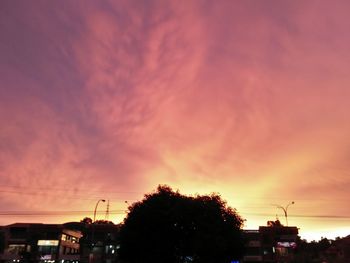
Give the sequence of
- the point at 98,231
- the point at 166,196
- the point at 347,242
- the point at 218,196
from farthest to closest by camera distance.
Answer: the point at 98,231 < the point at 347,242 < the point at 218,196 < the point at 166,196

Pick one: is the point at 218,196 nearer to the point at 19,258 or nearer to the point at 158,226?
the point at 158,226

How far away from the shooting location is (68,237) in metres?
131

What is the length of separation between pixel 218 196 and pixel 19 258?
276 ft

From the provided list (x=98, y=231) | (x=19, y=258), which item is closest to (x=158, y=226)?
(x=19, y=258)

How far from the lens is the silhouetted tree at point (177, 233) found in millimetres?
48500

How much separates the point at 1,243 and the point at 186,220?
2942 inches

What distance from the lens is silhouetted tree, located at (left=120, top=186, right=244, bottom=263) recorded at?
159 ft

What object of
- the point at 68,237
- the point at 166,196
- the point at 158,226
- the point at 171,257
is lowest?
the point at 171,257

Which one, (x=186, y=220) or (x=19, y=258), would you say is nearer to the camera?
(x=186, y=220)

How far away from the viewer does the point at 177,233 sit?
162 ft

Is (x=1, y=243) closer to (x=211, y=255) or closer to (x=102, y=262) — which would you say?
(x=102, y=262)

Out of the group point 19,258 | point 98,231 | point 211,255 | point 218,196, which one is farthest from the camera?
point 98,231

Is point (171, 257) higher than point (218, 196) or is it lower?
lower

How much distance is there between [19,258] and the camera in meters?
116
